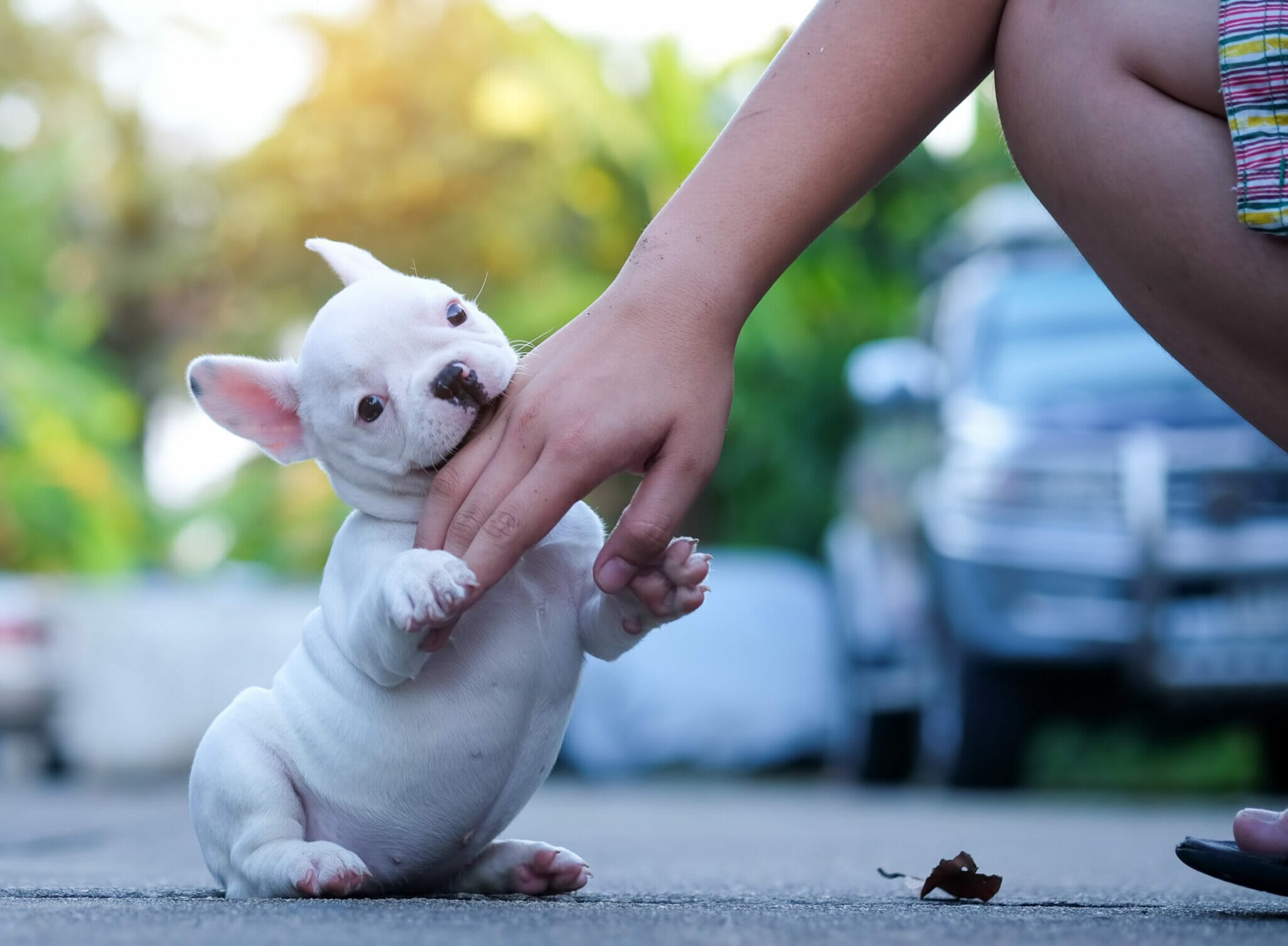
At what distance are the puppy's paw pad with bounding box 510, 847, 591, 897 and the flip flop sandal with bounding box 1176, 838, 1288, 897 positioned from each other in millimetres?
752

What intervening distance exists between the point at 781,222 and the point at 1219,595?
13.9ft

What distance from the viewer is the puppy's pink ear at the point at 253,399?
200 centimetres

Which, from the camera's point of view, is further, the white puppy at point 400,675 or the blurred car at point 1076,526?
the blurred car at point 1076,526

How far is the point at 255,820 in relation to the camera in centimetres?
180

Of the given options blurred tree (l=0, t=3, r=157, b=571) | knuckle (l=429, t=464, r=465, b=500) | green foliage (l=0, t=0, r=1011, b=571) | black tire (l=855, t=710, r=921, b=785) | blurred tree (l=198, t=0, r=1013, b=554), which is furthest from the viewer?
blurred tree (l=0, t=3, r=157, b=571)

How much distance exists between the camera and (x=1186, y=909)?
5.82 feet

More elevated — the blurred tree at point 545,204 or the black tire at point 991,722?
the blurred tree at point 545,204

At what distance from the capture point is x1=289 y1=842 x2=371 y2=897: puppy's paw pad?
1743 mm

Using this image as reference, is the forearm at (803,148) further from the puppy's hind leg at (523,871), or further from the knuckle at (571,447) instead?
the puppy's hind leg at (523,871)

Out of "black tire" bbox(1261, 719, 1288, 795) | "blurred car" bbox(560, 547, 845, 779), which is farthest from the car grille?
"blurred car" bbox(560, 547, 845, 779)

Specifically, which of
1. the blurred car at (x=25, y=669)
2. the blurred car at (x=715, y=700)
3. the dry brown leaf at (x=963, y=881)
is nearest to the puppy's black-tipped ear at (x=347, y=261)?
the dry brown leaf at (x=963, y=881)

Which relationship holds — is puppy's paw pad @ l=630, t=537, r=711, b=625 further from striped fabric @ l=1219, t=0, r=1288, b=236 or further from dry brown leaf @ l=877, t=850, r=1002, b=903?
striped fabric @ l=1219, t=0, r=1288, b=236

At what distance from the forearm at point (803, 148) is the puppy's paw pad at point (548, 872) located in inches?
29.5

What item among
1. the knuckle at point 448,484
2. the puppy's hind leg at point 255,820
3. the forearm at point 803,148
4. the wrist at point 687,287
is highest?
the forearm at point 803,148
